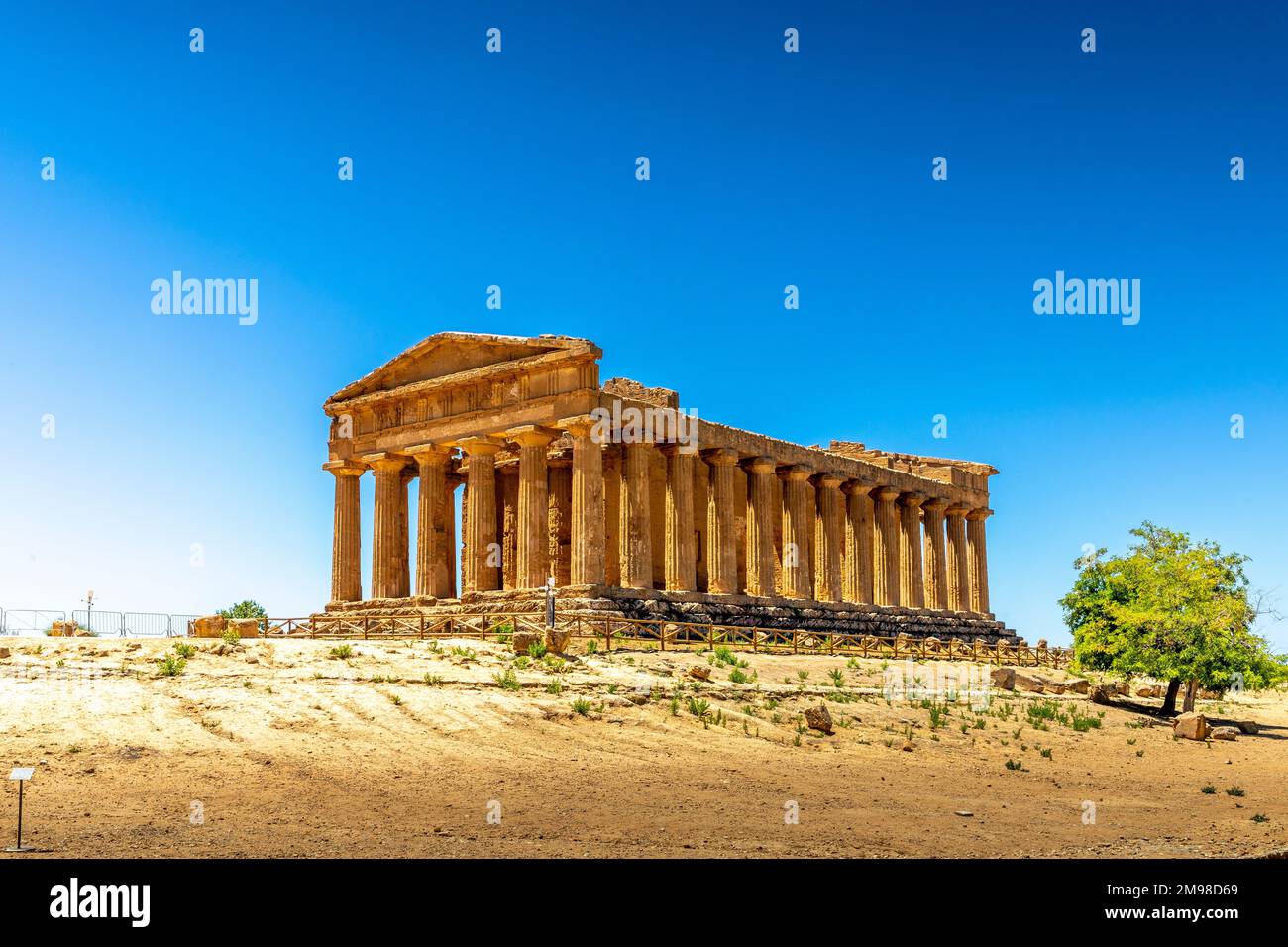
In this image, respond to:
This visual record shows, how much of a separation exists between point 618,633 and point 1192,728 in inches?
624

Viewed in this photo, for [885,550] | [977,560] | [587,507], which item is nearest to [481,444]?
[587,507]

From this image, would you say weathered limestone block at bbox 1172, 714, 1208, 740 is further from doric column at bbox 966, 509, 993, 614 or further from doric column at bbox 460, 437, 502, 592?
doric column at bbox 966, 509, 993, 614

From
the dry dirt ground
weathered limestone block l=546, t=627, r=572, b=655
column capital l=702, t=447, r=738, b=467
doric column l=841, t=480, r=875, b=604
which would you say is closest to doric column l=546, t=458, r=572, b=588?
column capital l=702, t=447, r=738, b=467

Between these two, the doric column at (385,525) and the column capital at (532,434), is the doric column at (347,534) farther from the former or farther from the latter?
the column capital at (532,434)

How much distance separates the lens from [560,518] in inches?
2039

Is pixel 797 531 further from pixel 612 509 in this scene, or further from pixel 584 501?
pixel 584 501

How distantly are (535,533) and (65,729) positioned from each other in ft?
79.6

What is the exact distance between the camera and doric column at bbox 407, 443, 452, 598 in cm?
4831

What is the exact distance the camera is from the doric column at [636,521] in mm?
45344

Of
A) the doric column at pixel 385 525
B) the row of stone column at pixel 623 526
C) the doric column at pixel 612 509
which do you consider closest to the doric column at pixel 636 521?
the row of stone column at pixel 623 526

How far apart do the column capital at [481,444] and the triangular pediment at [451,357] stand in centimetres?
243

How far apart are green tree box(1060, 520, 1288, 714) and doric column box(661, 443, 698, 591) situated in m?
14.0

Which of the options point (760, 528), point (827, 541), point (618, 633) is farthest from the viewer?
point (827, 541)

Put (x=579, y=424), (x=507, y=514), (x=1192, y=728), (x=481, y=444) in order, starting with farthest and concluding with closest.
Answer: (x=507, y=514), (x=481, y=444), (x=579, y=424), (x=1192, y=728)
